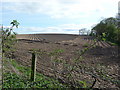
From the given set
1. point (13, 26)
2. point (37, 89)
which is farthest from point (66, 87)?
point (13, 26)

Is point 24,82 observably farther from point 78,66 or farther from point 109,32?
point 109,32

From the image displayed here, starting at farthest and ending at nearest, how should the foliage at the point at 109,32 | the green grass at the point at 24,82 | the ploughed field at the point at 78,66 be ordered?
the green grass at the point at 24,82, the ploughed field at the point at 78,66, the foliage at the point at 109,32

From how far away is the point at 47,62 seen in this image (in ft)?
17.9

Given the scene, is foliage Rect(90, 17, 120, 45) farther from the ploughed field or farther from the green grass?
the green grass

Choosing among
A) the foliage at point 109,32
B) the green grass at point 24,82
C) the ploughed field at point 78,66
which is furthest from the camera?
the green grass at point 24,82

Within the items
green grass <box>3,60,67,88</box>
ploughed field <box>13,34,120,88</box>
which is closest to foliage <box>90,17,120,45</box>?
ploughed field <box>13,34,120,88</box>

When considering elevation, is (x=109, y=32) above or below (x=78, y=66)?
above

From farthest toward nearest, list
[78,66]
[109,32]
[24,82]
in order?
[78,66], [109,32], [24,82]

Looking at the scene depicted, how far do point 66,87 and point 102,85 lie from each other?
983mm

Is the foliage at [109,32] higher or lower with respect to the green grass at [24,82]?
higher

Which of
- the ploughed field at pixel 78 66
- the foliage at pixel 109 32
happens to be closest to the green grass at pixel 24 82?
the ploughed field at pixel 78 66

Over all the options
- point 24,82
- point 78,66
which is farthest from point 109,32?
point 24,82

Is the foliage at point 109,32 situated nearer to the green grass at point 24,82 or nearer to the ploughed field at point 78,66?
the ploughed field at point 78,66

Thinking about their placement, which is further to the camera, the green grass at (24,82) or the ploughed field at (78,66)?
the green grass at (24,82)
